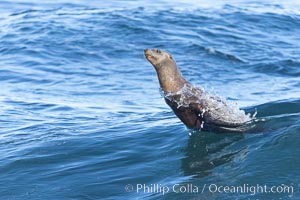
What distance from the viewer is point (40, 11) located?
22.7 metres

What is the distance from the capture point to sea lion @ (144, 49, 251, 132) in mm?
9258

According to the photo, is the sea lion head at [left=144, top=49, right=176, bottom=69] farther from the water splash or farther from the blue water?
the blue water

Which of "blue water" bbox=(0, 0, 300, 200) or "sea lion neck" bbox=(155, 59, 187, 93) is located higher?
"sea lion neck" bbox=(155, 59, 187, 93)

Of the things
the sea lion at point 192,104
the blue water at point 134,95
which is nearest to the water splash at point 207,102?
the sea lion at point 192,104

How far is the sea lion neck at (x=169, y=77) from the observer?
9.46 meters

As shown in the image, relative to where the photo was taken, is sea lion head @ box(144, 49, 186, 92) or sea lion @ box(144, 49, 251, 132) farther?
sea lion head @ box(144, 49, 186, 92)

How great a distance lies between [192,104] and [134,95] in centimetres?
546

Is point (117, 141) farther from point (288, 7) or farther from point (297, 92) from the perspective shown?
point (288, 7)

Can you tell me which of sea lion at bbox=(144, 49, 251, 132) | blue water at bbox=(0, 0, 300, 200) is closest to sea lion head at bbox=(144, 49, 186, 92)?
sea lion at bbox=(144, 49, 251, 132)

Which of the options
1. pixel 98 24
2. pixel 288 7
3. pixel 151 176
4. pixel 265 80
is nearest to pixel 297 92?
pixel 265 80

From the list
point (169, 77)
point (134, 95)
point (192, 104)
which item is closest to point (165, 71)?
point (169, 77)

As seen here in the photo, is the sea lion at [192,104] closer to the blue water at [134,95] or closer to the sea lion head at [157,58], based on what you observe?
the sea lion head at [157,58]

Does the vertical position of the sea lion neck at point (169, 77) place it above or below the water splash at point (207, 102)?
above

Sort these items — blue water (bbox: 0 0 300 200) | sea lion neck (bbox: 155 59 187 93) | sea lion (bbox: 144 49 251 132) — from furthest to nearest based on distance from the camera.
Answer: sea lion neck (bbox: 155 59 187 93)
sea lion (bbox: 144 49 251 132)
blue water (bbox: 0 0 300 200)
